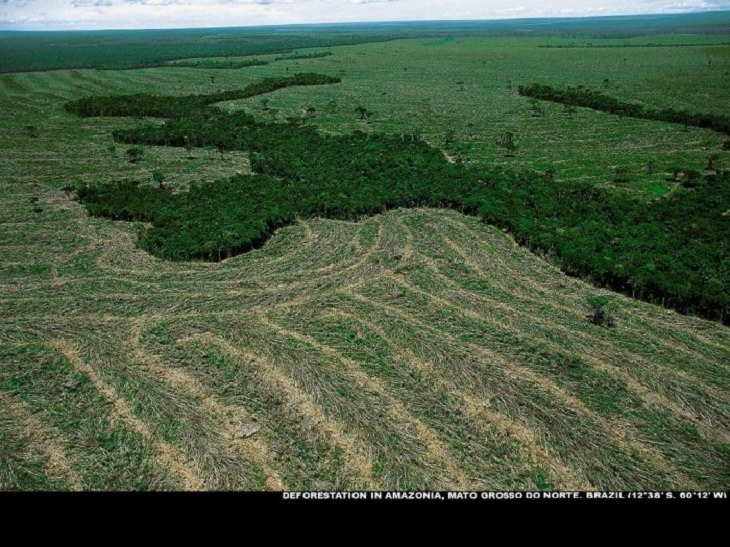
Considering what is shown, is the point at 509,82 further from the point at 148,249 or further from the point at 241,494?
the point at 241,494

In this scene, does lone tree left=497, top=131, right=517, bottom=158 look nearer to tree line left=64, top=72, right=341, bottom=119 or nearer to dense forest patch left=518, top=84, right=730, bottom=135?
dense forest patch left=518, top=84, right=730, bottom=135

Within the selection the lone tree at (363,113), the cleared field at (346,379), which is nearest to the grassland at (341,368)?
the cleared field at (346,379)

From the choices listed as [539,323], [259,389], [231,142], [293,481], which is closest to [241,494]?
[293,481]

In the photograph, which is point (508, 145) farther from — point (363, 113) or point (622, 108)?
point (622, 108)

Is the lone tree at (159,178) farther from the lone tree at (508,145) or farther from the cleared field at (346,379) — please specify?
the lone tree at (508,145)

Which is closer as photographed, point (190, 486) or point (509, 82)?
point (190, 486)

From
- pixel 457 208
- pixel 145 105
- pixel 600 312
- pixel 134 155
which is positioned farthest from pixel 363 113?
pixel 600 312
